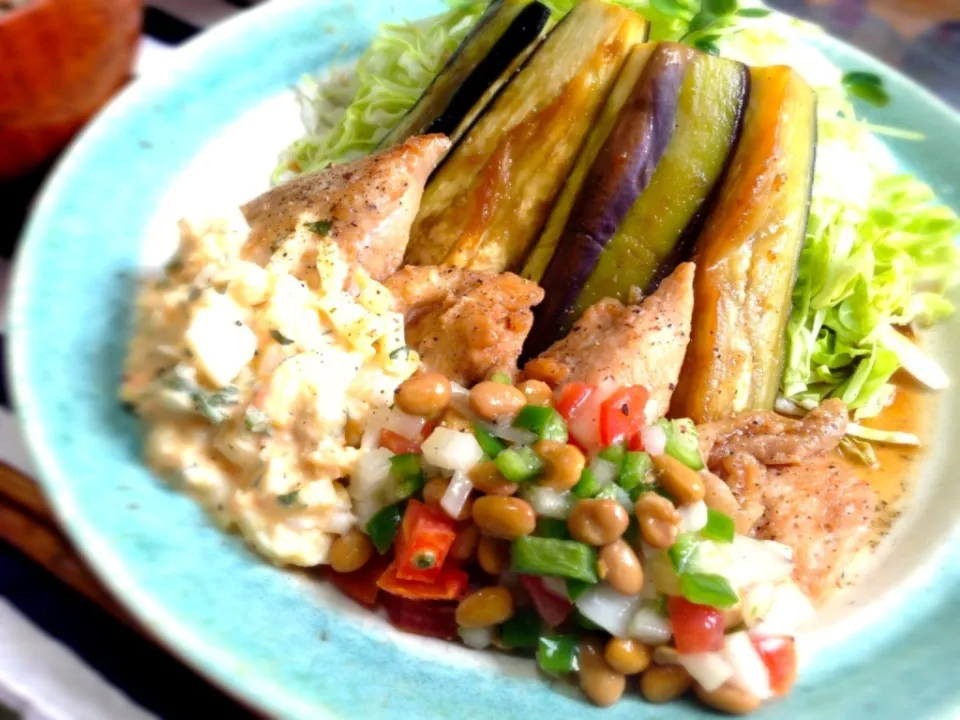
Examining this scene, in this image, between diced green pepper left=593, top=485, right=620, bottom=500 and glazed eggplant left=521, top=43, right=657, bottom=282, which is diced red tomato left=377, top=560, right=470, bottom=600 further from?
glazed eggplant left=521, top=43, right=657, bottom=282

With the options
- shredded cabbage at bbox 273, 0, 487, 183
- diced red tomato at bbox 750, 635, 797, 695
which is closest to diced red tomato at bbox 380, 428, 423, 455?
diced red tomato at bbox 750, 635, 797, 695

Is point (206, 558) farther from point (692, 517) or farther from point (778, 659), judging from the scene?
point (778, 659)

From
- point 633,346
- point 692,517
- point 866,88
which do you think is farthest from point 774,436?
point 866,88

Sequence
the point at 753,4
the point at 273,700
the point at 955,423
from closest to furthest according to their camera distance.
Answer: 1. the point at 273,700
2. the point at 955,423
3. the point at 753,4

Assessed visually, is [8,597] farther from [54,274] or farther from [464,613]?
→ [464,613]

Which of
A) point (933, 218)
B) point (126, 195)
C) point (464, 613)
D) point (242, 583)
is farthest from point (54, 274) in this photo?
point (933, 218)

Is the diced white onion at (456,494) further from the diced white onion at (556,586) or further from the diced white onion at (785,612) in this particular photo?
the diced white onion at (785,612)

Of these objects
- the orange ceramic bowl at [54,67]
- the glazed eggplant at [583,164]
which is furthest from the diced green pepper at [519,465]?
the orange ceramic bowl at [54,67]
